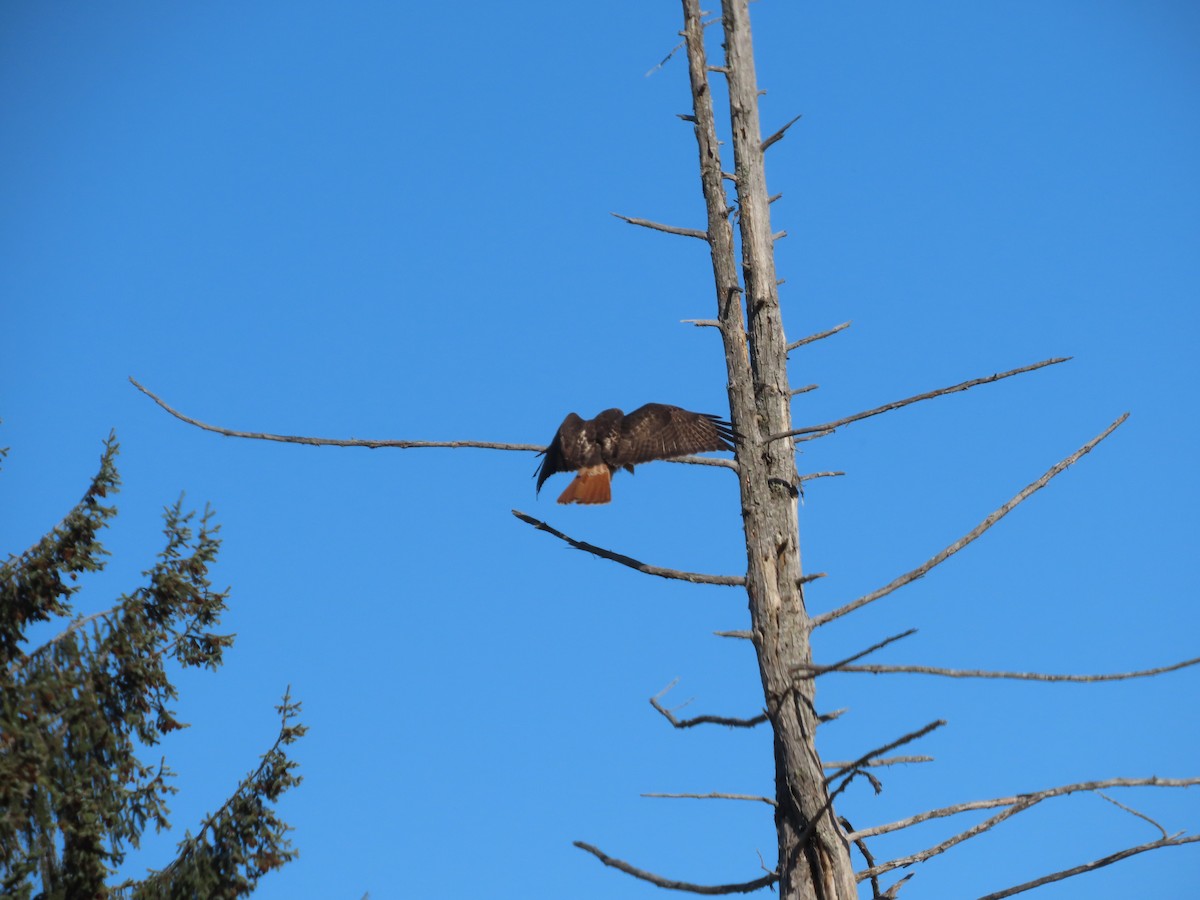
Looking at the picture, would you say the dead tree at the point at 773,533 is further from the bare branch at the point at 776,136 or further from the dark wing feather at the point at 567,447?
the dark wing feather at the point at 567,447

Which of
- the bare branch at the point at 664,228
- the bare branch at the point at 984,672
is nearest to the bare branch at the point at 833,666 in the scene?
the bare branch at the point at 984,672

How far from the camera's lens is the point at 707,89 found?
6250 mm

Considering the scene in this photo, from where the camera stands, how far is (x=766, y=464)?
573cm

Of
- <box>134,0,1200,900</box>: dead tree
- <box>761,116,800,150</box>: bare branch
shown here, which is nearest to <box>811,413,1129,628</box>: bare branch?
<box>134,0,1200,900</box>: dead tree

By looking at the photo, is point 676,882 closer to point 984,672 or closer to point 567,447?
point 984,672

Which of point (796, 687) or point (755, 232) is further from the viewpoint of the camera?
point (755, 232)

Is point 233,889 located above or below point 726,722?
below

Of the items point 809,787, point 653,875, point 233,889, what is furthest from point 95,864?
point 809,787

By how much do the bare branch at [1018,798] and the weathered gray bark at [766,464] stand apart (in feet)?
0.65

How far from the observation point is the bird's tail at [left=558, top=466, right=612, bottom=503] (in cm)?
762

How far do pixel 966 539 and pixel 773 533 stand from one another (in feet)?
2.77

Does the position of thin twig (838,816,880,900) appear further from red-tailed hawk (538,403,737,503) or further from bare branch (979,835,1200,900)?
red-tailed hawk (538,403,737,503)

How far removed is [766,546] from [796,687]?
2.24ft

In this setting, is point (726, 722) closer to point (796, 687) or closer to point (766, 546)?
point (796, 687)
